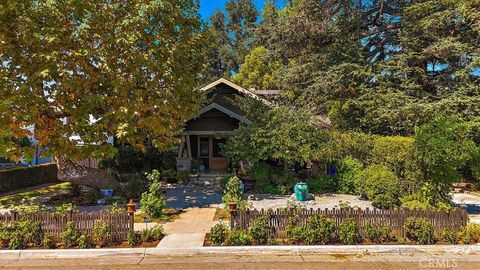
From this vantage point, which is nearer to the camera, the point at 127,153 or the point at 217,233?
the point at 217,233

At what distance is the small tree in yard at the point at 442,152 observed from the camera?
11.2 meters

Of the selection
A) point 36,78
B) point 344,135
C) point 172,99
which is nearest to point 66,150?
point 36,78

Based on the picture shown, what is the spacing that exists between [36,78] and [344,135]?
47.4 feet

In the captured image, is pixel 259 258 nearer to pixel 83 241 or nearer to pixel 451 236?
pixel 83 241

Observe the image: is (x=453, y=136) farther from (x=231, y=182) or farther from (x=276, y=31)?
(x=276, y=31)

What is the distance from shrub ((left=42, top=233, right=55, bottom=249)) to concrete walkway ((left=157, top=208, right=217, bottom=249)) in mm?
2834

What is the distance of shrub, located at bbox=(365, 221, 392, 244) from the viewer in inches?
358

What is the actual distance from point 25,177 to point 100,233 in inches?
566

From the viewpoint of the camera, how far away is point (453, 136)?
1145 centimetres

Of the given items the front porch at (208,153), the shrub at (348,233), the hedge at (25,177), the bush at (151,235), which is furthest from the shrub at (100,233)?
the front porch at (208,153)

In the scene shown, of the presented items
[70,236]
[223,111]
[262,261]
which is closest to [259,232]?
[262,261]

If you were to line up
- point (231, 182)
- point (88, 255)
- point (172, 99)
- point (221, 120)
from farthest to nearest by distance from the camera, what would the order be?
point (221, 120) → point (172, 99) → point (231, 182) → point (88, 255)

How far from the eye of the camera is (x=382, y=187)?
44.5 ft

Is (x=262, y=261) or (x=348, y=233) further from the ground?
(x=348, y=233)
